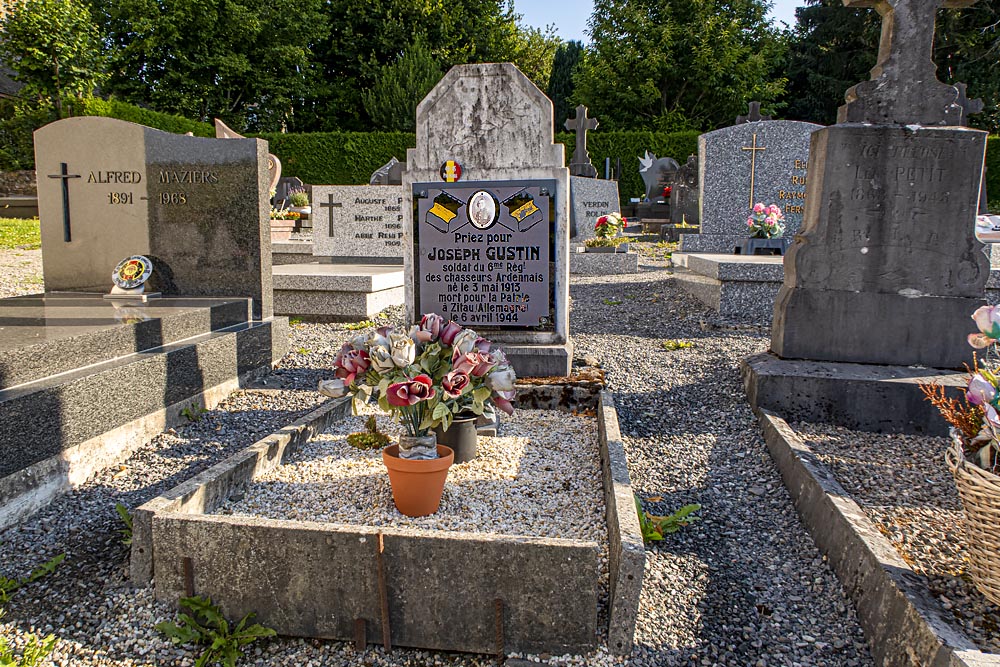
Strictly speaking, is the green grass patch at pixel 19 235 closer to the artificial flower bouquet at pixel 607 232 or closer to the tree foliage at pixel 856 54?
the artificial flower bouquet at pixel 607 232

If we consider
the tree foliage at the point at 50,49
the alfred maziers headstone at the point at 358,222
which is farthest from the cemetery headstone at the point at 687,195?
the tree foliage at the point at 50,49

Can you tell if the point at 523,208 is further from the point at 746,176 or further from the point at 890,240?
the point at 746,176

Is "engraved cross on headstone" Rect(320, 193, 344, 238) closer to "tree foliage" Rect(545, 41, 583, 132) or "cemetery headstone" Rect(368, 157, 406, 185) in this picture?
"cemetery headstone" Rect(368, 157, 406, 185)

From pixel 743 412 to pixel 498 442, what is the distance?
5.22 ft

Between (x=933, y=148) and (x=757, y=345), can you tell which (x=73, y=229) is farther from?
(x=933, y=148)

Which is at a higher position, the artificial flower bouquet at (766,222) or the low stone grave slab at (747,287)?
the artificial flower bouquet at (766,222)

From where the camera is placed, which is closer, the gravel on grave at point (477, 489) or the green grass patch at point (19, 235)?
the gravel on grave at point (477, 489)

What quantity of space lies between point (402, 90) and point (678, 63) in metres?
12.1

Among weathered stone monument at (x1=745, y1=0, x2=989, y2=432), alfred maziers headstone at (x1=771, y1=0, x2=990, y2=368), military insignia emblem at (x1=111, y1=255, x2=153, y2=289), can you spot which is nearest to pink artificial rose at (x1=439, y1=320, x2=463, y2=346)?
Answer: weathered stone monument at (x1=745, y1=0, x2=989, y2=432)

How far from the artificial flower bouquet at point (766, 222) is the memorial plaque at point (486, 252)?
5.61 metres

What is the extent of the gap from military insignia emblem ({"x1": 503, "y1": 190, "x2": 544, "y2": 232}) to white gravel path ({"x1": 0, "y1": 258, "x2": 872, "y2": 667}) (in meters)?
1.28

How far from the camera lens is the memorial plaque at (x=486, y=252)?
436cm

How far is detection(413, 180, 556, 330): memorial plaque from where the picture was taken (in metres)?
4.36

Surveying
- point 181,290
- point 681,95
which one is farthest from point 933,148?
point 681,95
